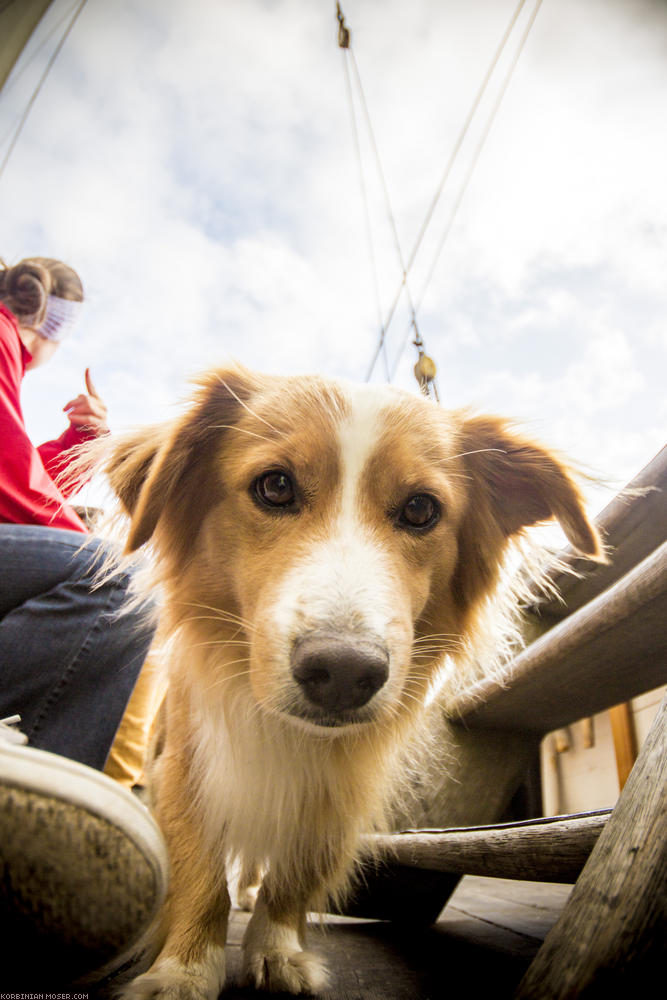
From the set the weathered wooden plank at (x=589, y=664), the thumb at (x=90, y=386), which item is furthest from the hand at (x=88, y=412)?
the weathered wooden plank at (x=589, y=664)

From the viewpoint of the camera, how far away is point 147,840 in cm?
66

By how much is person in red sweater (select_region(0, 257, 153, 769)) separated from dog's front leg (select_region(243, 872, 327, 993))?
563mm

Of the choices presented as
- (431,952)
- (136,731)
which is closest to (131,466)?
(136,731)

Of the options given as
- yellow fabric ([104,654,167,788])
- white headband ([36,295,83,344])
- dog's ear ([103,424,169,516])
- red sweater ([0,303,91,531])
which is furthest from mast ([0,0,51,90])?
yellow fabric ([104,654,167,788])

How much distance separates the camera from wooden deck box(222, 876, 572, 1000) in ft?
3.96

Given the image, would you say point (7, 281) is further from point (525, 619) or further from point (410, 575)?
point (525, 619)

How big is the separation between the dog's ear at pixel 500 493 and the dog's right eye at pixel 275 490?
536 mm

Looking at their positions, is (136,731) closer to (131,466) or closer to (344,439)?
(131,466)

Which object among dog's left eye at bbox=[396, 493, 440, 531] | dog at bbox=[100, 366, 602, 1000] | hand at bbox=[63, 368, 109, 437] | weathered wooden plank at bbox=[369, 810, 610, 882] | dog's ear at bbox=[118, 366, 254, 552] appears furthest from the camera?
hand at bbox=[63, 368, 109, 437]

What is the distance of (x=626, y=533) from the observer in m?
1.59

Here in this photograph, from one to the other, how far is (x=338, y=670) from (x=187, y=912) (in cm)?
66

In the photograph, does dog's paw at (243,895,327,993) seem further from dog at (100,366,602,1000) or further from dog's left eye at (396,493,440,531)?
dog's left eye at (396,493,440,531)

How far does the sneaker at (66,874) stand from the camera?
0.58 metres

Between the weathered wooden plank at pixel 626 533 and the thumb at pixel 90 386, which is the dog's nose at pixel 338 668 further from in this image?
the thumb at pixel 90 386
